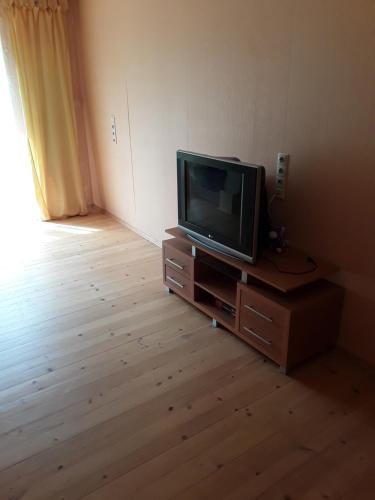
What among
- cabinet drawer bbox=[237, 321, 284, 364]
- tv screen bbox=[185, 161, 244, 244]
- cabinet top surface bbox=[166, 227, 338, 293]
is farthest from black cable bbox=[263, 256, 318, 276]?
cabinet drawer bbox=[237, 321, 284, 364]

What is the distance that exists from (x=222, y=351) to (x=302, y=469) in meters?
0.88

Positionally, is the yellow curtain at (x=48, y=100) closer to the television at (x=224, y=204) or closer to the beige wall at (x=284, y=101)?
the beige wall at (x=284, y=101)

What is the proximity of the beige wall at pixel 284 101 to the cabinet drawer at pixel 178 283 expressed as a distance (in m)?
0.77

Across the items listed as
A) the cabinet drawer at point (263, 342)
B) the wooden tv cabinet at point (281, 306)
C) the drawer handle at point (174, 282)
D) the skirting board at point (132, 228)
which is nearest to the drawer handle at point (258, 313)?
the wooden tv cabinet at point (281, 306)

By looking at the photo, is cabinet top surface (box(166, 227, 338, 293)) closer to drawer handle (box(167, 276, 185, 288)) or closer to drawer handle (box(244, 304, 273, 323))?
drawer handle (box(244, 304, 273, 323))

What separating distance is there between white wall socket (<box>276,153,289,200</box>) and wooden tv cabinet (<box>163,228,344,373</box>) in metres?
0.37

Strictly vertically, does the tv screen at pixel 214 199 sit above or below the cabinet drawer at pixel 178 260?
above

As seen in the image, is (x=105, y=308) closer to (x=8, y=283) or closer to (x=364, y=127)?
(x=8, y=283)

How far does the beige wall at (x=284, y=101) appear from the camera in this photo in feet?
6.84

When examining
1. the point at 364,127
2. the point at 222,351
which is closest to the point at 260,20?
the point at 364,127

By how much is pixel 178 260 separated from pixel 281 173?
3.15 feet

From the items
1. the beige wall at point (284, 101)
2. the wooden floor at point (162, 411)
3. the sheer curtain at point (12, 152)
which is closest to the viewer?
the wooden floor at point (162, 411)

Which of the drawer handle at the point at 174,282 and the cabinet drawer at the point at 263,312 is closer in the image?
the cabinet drawer at the point at 263,312

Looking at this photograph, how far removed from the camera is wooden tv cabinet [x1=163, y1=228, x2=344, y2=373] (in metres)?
2.22
